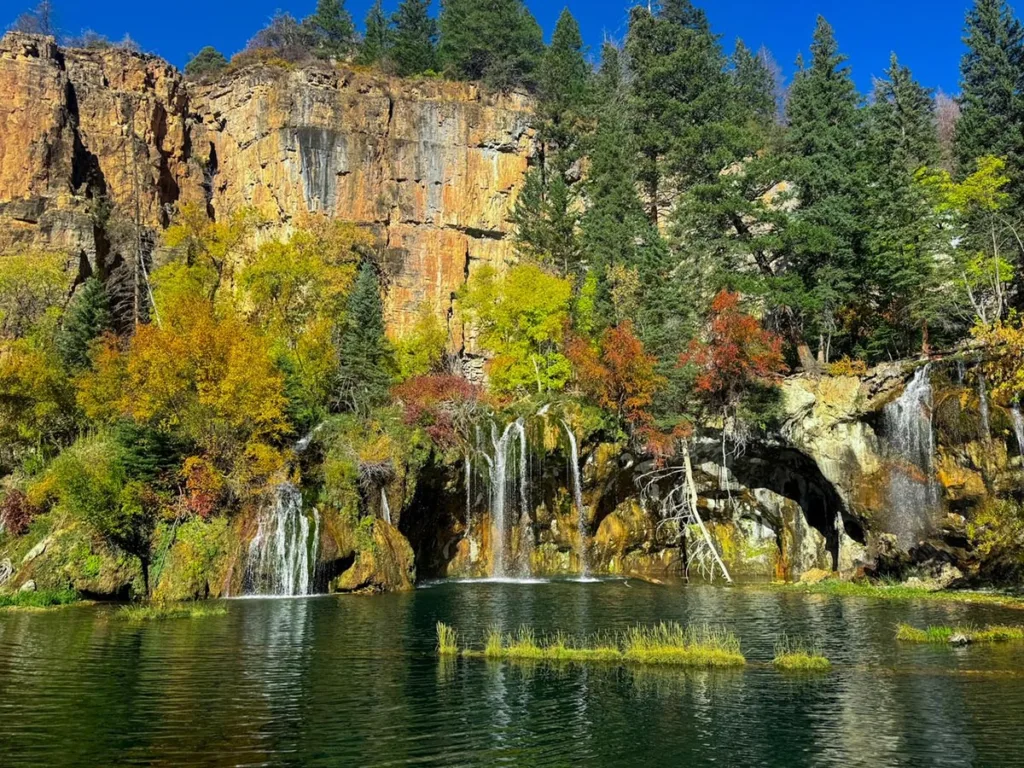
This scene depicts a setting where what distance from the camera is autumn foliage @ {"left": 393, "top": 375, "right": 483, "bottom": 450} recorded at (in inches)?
1724

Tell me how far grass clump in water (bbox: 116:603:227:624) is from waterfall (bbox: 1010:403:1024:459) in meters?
29.7

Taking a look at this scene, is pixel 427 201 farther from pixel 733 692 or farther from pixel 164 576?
pixel 733 692

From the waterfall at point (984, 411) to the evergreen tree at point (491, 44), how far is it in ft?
179

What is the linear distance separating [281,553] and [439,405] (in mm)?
12892

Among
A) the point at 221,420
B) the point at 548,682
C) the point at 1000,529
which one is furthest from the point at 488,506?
the point at 548,682

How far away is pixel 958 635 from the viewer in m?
20.7

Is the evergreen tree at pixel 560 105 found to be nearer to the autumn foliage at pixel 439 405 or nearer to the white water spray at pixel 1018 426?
the autumn foliage at pixel 439 405

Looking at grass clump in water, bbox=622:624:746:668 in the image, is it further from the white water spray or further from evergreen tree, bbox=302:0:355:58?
evergreen tree, bbox=302:0:355:58

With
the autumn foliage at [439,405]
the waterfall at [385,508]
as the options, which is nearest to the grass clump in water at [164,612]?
the waterfall at [385,508]

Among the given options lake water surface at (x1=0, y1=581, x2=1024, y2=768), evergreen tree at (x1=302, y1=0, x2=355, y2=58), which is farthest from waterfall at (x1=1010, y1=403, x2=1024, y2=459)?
evergreen tree at (x1=302, y1=0, x2=355, y2=58)

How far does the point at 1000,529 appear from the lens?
31.6 metres


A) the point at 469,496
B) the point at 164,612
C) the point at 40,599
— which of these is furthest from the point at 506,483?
the point at 40,599

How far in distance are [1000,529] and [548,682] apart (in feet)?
73.4

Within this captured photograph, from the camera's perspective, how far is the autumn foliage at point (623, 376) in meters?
43.7
